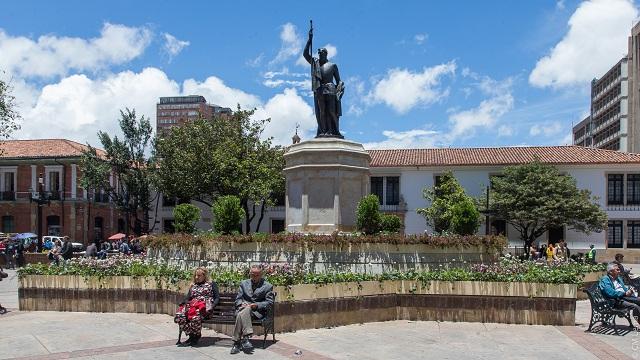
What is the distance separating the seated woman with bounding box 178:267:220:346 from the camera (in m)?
8.54

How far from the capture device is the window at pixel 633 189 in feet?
124

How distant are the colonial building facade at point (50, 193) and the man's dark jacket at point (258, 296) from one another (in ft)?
122

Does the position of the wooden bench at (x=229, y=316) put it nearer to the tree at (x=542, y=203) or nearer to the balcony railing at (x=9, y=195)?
the tree at (x=542, y=203)

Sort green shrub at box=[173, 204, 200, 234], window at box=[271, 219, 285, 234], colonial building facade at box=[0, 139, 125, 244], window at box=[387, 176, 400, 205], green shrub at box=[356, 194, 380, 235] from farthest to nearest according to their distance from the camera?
colonial building facade at box=[0, 139, 125, 244]
window at box=[271, 219, 285, 234]
window at box=[387, 176, 400, 205]
green shrub at box=[173, 204, 200, 234]
green shrub at box=[356, 194, 380, 235]

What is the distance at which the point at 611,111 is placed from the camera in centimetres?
7019

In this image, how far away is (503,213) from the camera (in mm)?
35375

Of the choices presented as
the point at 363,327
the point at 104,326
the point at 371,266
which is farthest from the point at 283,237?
the point at 104,326

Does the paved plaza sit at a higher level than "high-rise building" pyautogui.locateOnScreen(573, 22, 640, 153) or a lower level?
lower

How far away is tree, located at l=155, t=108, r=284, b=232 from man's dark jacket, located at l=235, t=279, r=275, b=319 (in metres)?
23.2

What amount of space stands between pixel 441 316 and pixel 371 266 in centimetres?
163

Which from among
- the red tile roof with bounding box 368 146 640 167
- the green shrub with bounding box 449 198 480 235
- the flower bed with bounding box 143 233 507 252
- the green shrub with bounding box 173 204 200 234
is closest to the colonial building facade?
the red tile roof with bounding box 368 146 640 167

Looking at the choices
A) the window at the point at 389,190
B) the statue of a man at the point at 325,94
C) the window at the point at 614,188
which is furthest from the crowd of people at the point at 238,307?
the window at the point at 614,188

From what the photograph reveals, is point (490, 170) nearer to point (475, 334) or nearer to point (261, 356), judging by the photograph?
point (475, 334)

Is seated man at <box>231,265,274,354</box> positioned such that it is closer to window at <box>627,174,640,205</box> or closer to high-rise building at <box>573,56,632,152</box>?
window at <box>627,174,640,205</box>
